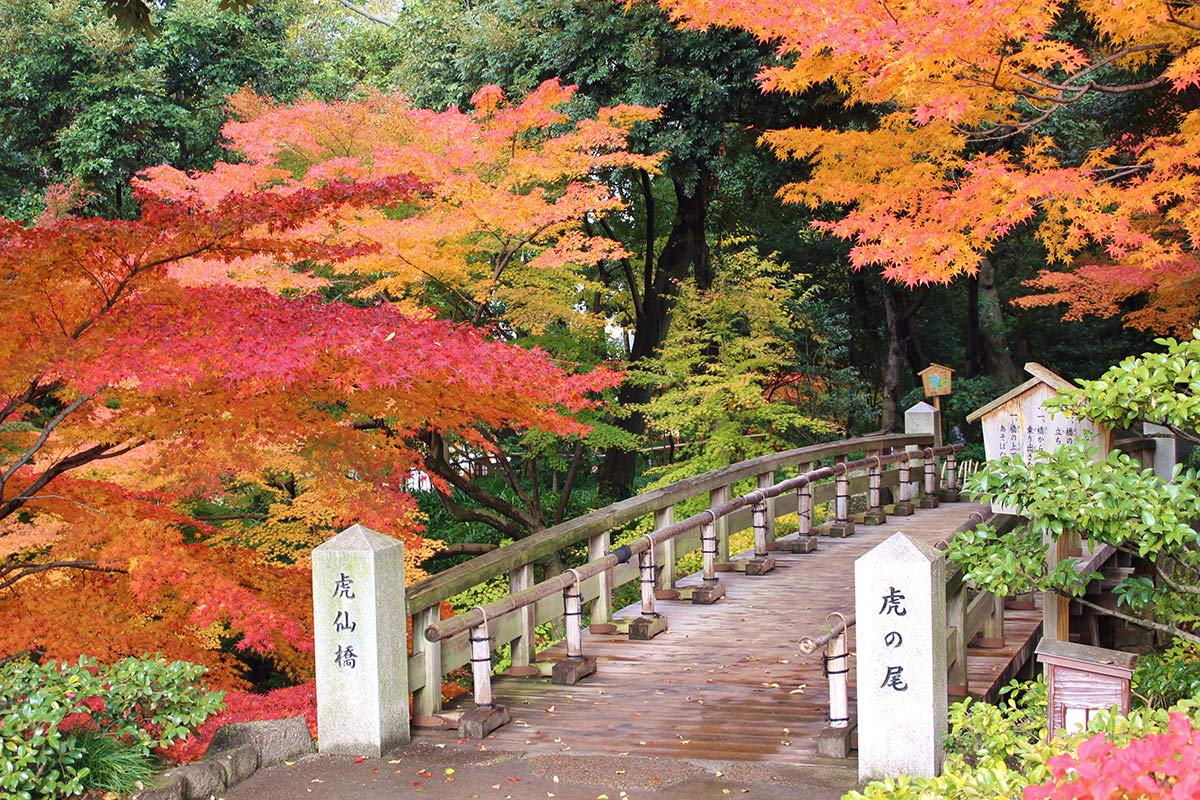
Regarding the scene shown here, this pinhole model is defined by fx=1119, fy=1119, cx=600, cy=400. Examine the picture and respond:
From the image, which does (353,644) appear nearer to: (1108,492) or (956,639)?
(956,639)

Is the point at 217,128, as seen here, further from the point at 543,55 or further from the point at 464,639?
the point at 464,639

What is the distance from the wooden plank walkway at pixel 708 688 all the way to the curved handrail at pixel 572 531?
771 mm

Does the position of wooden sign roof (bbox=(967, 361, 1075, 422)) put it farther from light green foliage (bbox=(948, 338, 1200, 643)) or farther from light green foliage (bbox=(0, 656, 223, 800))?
light green foliage (bbox=(0, 656, 223, 800))

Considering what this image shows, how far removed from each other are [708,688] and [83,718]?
145 inches

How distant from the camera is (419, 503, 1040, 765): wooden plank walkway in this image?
19.8 ft

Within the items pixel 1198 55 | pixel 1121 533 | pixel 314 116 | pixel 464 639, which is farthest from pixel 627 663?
pixel 314 116

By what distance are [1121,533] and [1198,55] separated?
630cm

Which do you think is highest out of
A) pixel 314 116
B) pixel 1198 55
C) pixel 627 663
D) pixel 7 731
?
pixel 314 116

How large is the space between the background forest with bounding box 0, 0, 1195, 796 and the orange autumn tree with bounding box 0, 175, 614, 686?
1.1 inches

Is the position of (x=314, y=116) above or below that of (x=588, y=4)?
below

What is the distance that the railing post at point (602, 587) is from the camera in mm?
8625

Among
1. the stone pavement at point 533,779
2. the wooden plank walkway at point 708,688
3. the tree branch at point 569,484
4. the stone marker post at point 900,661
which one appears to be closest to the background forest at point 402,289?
the tree branch at point 569,484

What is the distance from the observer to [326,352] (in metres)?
6.81

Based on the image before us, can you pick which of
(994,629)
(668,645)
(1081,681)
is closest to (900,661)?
(1081,681)
